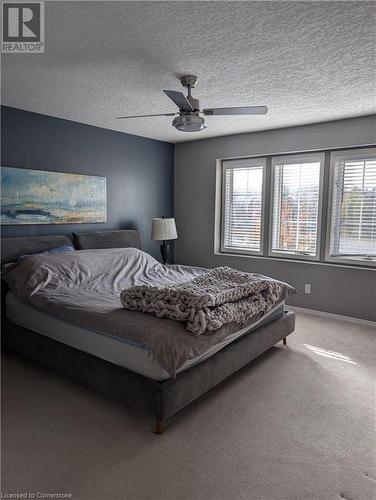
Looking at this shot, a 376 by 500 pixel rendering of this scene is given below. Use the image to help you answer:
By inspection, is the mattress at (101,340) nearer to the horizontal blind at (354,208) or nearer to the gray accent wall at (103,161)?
the gray accent wall at (103,161)

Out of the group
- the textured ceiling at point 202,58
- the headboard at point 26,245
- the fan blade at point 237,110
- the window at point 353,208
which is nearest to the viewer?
the textured ceiling at point 202,58

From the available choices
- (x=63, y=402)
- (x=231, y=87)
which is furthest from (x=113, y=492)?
(x=231, y=87)

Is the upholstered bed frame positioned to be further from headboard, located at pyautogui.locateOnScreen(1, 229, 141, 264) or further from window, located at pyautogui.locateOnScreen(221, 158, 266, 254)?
window, located at pyautogui.locateOnScreen(221, 158, 266, 254)

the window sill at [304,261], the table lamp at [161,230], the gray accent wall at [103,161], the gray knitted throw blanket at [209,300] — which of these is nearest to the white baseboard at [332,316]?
the window sill at [304,261]

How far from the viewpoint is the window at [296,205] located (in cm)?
453

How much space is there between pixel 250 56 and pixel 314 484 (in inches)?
107

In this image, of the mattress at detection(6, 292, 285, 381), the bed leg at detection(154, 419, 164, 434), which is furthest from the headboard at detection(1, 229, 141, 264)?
the bed leg at detection(154, 419, 164, 434)

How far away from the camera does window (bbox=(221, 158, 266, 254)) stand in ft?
16.5

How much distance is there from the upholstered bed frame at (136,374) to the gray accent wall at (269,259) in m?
1.19

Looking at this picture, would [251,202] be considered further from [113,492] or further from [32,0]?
[113,492]

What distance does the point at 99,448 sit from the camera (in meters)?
2.02

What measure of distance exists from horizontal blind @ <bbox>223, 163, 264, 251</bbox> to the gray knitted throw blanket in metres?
2.07

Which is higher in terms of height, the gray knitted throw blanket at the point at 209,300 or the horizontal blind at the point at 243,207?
the horizontal blind at the point at 243,207

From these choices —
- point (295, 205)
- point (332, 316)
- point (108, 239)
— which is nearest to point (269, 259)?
point (295, 205)
